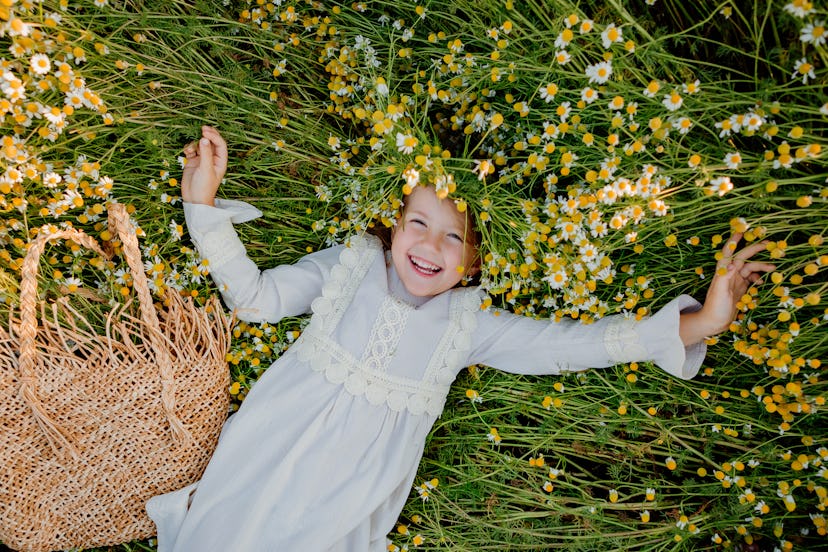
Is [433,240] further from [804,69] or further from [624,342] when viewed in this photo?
[804,69]

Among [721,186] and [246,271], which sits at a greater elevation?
[721,186]

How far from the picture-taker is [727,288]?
5.81 ft

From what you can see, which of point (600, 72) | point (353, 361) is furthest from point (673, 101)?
point (353, 361)

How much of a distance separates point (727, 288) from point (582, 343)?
1.44 feet

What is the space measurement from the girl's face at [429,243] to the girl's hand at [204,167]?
2.14 ft

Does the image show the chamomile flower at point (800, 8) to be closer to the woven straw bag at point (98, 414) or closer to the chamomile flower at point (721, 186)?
the chamomile flower at point (721, 186)

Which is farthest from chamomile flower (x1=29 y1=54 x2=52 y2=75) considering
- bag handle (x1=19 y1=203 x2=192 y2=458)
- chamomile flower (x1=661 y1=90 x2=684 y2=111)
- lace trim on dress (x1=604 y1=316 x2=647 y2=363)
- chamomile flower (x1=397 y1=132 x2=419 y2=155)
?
lace trim on dress (x1=604 y1=316 x2=647 y2=363)

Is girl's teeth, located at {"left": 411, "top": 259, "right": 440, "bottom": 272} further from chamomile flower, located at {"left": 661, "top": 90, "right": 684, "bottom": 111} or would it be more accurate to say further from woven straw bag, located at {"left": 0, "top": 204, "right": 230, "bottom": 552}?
chamomile flower, located at {"left": 661, "top": 90, "right": 684, "bottom": 111}

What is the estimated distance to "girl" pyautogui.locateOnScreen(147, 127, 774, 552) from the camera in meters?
1.91

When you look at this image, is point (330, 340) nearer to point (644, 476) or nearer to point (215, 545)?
point (215, 545)

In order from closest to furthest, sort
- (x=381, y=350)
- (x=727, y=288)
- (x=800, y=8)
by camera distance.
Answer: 1. (x=800, y=8)
2. (x=727, y=288)
3. (x=381, y=350)

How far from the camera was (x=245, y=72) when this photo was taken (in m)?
2.14

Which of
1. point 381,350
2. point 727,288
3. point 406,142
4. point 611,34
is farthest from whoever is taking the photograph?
point 381,350

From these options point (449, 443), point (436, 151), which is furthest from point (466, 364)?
point (436, 151)
